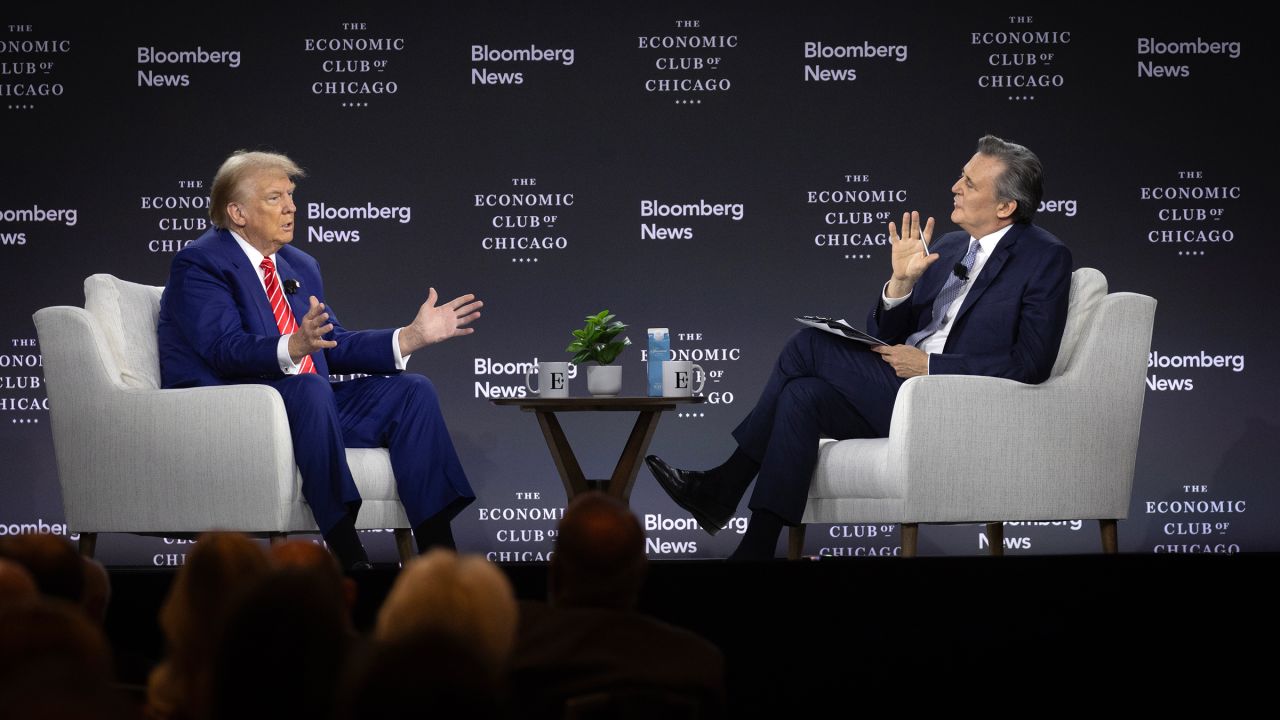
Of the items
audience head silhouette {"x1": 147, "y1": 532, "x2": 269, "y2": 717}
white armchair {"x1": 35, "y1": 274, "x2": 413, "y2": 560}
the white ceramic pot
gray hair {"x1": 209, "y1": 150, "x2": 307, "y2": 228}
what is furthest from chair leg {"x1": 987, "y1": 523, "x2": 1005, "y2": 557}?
audience head silhouette {"x1": 147, "y1": 532, "x2": 269, "y2": 717}

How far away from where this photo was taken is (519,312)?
17.9ft

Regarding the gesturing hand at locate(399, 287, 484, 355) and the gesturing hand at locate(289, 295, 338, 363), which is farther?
the gesturing hand at locate(399, 287, 484, 355)

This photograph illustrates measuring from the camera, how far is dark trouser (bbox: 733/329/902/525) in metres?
3.71

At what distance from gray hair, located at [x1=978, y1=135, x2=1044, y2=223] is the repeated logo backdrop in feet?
4.52

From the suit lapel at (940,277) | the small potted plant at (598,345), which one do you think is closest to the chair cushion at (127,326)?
the small potted plant at (598,345)

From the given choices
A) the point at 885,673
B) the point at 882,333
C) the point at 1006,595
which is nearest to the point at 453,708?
the point at 885,673

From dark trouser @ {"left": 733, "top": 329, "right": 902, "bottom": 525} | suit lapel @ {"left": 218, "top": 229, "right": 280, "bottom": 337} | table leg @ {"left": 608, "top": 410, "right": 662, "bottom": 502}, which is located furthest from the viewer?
table leg @ {"left": 608, "top": 410, "right": 662, "bottom": 502}

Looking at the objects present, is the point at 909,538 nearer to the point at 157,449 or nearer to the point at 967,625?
the point at 967,625

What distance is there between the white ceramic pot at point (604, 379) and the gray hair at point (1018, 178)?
1.38m

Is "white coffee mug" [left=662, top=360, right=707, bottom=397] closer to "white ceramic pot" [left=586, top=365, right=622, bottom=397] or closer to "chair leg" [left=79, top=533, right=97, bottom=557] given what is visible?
"white ceramic pot" [left=586, top=365, right=622, bottom=397]

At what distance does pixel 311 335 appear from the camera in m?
3.51

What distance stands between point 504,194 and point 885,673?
3.57 metres

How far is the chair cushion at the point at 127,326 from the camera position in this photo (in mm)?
3699

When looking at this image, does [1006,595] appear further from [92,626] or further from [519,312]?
[519,312]
